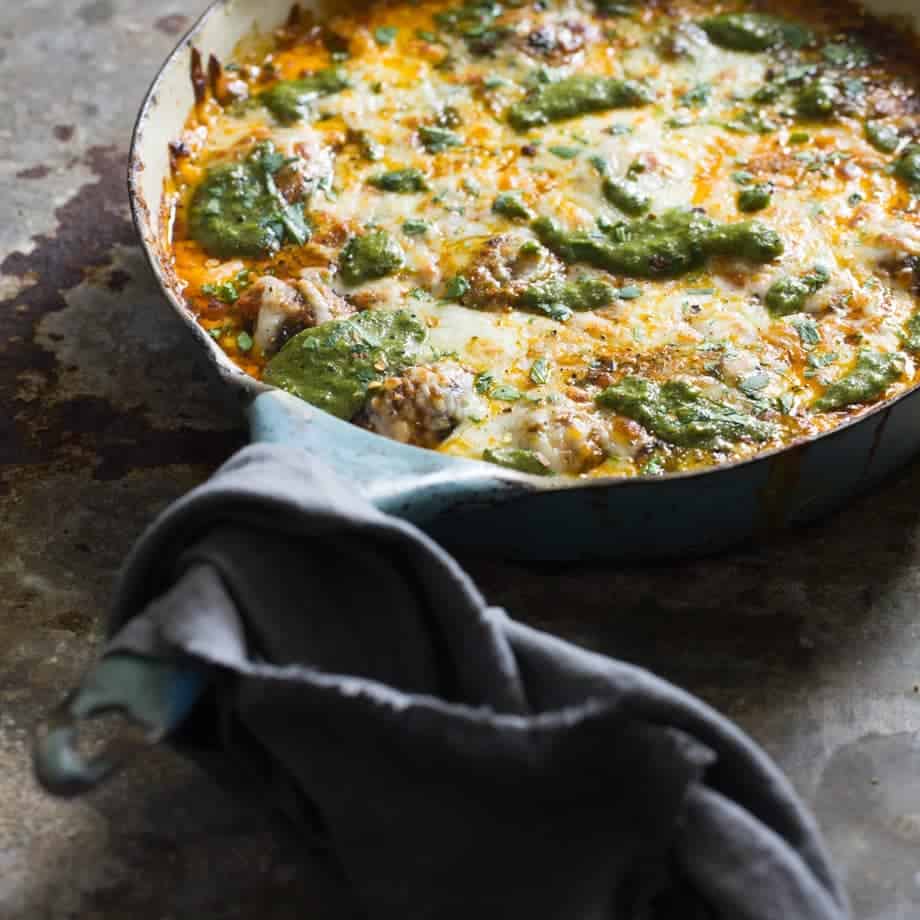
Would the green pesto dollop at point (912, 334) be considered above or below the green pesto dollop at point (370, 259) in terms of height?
above

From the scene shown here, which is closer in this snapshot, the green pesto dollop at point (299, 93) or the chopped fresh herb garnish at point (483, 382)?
the chopped fresh herb garnish at point (483, 382)

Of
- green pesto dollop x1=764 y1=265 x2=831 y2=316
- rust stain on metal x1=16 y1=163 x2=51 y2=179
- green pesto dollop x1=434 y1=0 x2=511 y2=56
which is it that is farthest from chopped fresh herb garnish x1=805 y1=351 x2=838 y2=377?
rust stain on metal x1=16 y1=163 x2=51 y2=179

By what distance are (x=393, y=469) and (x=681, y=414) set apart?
0.69m

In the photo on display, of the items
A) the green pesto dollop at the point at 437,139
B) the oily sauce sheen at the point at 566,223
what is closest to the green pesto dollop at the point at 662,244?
the oily sauce sheen at the point at 566,223

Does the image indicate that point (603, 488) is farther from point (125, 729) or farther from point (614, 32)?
point (614, 32)

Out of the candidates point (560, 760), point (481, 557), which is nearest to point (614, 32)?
point (481, 557)

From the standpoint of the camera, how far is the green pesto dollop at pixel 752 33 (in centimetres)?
379

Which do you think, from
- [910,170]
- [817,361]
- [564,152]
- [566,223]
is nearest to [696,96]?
[564,152]

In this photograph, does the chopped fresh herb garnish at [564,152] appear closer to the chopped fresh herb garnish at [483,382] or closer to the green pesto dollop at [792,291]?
the green pesto dollop at [792,291]

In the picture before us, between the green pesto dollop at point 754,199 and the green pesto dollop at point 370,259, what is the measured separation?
0.85 m

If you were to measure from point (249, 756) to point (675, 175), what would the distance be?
76.6 inches

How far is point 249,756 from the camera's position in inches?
81.0

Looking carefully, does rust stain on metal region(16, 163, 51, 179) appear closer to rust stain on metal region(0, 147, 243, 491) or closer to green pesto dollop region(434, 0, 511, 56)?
rust stain on metal region(0, 147, 243, 491)

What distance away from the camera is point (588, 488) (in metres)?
2.32
